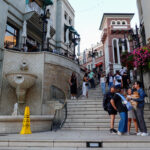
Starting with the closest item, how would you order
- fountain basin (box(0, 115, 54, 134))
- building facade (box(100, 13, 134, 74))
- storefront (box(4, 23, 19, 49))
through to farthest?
1. fountain basin (box(0, 115, 54, 134))
2. storefront (box(4, 23, 19, 49))
3. building facade (box(100, 13, 134, 74))

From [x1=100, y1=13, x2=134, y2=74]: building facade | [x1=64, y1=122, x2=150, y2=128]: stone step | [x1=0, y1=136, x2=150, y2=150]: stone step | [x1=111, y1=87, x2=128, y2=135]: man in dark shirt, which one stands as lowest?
[x1=0, y1=136, x2=150, y2=150]: stone step

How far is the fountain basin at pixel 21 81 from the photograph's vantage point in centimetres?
1084

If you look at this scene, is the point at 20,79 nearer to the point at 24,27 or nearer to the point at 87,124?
the point at 87,124

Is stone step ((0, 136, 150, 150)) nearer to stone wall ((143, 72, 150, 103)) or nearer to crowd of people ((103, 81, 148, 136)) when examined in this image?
crowd of people ((103, 81, 148, 136))

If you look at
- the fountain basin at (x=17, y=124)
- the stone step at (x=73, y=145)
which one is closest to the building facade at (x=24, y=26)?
the fountain basin at (x=17, y=124)

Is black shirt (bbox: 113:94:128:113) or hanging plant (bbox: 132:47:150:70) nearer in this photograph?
black shirt (bbox: 113:94:128:113)

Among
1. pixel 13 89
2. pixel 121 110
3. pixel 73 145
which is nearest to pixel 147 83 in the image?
pixel 121 110

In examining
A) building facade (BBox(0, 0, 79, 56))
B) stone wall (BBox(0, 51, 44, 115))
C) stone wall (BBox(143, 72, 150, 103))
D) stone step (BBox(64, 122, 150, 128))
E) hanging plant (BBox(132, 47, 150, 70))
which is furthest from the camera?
building facade (BBox(0, 0, 79, 56))

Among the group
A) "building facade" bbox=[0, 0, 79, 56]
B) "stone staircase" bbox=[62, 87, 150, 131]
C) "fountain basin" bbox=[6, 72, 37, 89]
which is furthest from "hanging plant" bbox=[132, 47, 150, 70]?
"building facade" bbox=[0, 0, 79, 56]

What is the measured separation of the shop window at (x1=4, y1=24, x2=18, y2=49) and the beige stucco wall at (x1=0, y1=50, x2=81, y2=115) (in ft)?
A: 10.1

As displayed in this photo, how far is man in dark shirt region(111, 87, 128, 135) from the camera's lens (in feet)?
19.5

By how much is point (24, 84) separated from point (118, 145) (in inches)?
319

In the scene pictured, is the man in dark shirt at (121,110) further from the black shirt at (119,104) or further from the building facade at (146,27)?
the building facade at (146,27)

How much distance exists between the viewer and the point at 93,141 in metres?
4.67
